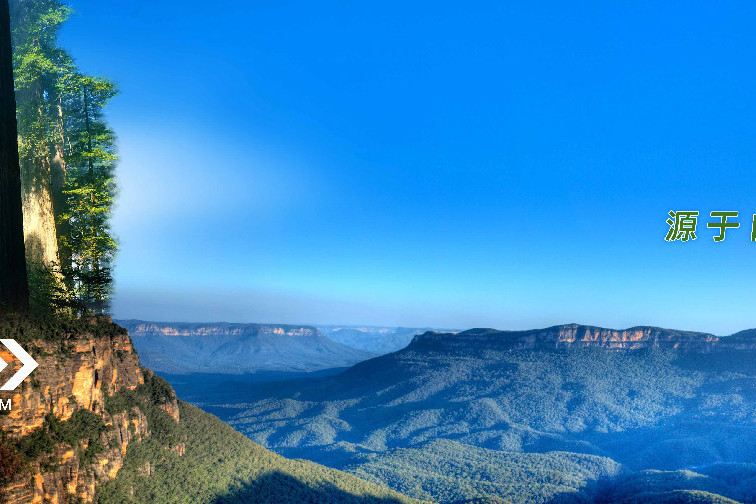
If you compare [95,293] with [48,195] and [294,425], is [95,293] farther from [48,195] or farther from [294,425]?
[294,425]

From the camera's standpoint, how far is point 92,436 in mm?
34469

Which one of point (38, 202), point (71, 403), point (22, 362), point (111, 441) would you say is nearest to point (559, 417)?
point (111, 441)

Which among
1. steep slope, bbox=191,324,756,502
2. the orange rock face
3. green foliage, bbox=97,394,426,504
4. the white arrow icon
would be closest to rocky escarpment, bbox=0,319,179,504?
the orange rock face

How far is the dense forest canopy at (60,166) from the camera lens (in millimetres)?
33875

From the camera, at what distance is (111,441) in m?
37.4

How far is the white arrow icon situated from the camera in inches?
1025

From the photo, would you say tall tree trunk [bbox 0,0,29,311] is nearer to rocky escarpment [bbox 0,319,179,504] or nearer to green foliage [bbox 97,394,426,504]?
rocky escarpment [bbox 0,319,179,504]

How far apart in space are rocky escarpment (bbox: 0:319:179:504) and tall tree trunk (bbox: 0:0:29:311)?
13.2 ft

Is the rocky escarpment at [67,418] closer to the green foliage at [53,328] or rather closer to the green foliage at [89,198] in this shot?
the green foliage at [53,328]

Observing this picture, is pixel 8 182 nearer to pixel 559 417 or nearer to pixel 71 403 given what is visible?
pixel 71 403

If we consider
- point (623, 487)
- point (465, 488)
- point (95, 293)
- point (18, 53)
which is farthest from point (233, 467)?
point (623, 487)

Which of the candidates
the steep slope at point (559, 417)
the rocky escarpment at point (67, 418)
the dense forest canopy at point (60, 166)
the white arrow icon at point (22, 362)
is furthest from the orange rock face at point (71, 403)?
the steep slope at point (559, 417)

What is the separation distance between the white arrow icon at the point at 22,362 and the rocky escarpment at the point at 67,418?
0.32 meters

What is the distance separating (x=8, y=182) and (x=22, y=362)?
10.9 m
